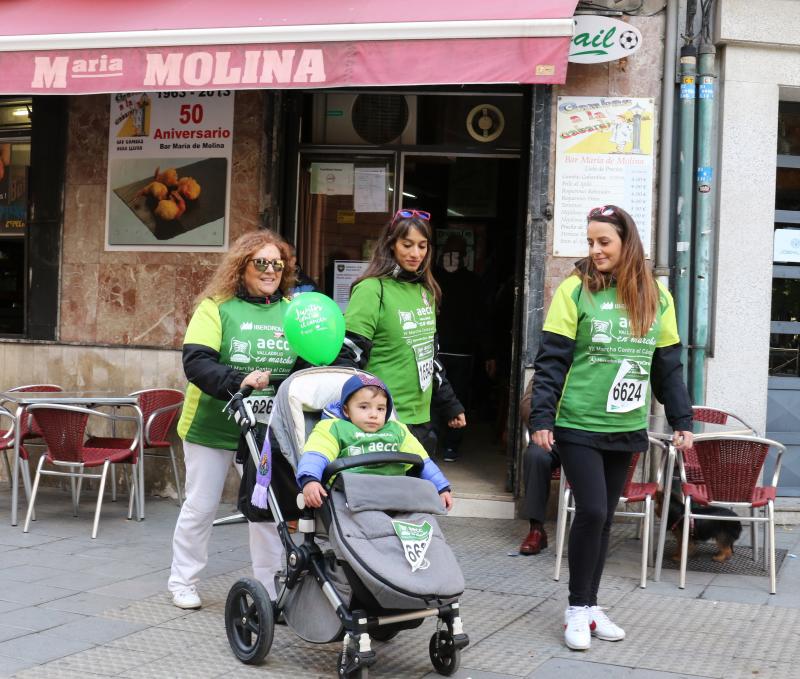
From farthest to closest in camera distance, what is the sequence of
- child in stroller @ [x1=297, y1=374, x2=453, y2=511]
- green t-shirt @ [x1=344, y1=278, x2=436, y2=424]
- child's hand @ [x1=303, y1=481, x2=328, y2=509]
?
green t-shirt @ [x1=344, y1=278, x2=436, y2=424]
child in stroller @ [x1=297, y1=374, x2=453, y2=511]
child's hand @ [x1=303, y1=481, x2=328, y2=509]

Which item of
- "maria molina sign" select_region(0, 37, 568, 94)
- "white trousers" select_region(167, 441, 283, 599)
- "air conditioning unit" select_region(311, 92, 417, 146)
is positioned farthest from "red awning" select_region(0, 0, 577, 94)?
"white trousers" select_region(167, 441, 283, 599)

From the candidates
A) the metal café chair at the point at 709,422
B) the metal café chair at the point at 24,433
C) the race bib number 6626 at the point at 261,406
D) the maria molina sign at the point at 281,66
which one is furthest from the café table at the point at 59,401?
the metal café chair at the point at 709,422

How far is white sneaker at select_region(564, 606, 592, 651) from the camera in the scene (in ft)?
15.8

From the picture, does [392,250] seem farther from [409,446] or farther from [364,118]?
[364,118]

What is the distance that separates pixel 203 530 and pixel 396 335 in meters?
1.36

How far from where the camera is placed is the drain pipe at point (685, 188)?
7484mm

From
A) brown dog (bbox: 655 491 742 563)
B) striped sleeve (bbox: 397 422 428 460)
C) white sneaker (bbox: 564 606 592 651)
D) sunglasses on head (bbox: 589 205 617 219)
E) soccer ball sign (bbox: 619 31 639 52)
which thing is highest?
soccer ball sign (bbox: 619 31 639 52)

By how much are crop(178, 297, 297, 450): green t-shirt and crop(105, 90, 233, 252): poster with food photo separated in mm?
3175

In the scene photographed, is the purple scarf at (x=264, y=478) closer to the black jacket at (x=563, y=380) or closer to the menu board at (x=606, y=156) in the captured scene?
the black jacket at (x=563, y=380)

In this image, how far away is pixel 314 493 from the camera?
13.9 ft

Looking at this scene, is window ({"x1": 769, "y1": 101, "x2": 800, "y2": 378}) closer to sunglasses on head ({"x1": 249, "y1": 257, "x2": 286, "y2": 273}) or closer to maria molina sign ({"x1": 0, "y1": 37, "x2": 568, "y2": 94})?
maria molina sign ({"x1": 0, "y1": 37, "x2": 568, "y2": 94})

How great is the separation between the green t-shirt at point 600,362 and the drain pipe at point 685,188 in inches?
109

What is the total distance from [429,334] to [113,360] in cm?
389

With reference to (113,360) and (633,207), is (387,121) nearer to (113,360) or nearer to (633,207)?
(633,207)
